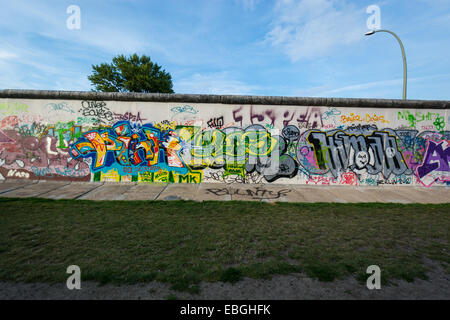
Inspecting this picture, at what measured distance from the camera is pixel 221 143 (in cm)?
856

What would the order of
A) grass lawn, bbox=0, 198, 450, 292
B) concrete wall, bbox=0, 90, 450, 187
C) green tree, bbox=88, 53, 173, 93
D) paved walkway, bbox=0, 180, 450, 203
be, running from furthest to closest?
green tree, bbox=88, 53, 173, 93
concrete wall, bbox=0, 90, 450, 187
paved walkway, bbox=0, 180, 450, 203
grass lawn, bbox=0, 198, 450, 292

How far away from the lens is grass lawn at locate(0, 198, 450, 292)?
2.88m

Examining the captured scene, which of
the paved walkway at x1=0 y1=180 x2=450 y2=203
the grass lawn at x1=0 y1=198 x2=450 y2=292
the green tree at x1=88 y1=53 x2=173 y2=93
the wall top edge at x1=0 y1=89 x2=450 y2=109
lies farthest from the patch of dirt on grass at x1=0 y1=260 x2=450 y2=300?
the green tree at x1=88 y1=53 x2=173 y2=93

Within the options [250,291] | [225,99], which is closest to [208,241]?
[250,291]

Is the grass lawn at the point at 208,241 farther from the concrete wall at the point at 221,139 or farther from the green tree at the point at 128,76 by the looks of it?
the green tree at the point at 128,76

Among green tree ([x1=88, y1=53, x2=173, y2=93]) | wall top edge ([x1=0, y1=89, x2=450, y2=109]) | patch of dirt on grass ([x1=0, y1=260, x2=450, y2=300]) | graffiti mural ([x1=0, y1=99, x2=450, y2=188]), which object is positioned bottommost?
patch of dirt on grass ([x1=0, y1=260, x2=450, y2=300])

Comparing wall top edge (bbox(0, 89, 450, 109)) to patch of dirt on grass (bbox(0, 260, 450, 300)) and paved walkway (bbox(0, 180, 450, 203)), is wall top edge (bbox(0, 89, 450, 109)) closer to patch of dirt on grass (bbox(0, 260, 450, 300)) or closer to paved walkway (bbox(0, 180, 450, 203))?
paved walkway (bbox(0, 180, 450, 203))

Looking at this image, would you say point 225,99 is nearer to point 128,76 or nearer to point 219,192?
point 219,192

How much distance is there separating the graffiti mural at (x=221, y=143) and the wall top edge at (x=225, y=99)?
0.67 ft

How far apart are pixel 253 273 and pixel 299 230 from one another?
1963mm

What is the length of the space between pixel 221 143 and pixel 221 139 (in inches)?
6.6

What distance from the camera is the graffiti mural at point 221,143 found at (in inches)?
329

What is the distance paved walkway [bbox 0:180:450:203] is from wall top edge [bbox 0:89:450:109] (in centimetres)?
341

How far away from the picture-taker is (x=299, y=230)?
440 cm
